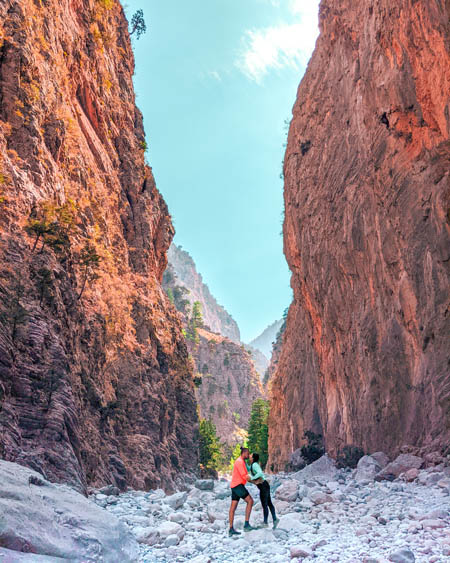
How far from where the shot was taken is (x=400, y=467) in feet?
38.0

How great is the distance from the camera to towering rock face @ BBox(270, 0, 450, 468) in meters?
12.4

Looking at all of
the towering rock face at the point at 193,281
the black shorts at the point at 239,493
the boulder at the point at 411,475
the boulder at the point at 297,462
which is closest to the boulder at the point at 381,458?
the boulder at the point at 411,475

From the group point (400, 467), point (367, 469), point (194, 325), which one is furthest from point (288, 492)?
point (194, 325)

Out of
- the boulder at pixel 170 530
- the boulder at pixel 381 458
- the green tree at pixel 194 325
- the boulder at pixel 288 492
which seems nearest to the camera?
the boulder at pixel 170 530

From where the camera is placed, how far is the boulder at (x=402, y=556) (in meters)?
4.79

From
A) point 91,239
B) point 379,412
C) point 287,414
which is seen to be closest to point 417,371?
point 379,412

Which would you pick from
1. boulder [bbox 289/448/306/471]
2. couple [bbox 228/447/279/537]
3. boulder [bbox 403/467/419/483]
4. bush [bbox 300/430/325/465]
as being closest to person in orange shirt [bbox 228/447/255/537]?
couple [bbox 228/447/279/537]

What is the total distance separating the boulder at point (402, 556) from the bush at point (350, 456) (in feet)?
37.6

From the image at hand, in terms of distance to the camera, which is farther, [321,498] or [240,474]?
[321,498]

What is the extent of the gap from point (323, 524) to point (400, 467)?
5202 mm

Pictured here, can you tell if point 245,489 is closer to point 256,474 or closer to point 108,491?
point 256,474

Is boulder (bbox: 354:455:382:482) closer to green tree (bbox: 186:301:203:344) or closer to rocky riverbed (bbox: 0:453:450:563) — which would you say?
rocky riverbed (bbox: 0:453:450:563)

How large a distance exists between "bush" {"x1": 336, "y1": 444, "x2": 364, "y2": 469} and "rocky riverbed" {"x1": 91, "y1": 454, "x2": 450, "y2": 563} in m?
4.17

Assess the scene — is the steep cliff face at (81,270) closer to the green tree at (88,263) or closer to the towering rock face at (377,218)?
the green tree at (88,263)
